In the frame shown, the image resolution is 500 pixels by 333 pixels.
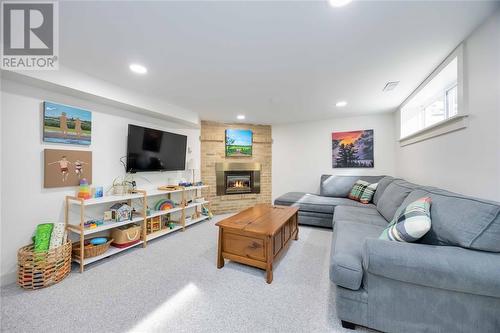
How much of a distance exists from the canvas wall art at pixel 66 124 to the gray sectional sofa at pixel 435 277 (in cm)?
299

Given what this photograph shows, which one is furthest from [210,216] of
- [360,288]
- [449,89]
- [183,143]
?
[449,89]

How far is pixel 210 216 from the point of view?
3.96 m

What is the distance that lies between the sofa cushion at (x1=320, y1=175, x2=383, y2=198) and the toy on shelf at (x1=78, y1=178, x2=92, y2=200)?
155 inches

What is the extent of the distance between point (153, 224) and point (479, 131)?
150 inches

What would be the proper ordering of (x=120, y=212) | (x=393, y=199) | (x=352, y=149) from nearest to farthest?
(x=393, y=199) < (x=120, y=212) < (x=352, y=149)

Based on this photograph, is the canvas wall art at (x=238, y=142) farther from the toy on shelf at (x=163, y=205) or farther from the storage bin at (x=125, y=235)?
the storage bin at (x=125, y=235)

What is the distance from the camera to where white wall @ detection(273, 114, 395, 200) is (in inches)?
154

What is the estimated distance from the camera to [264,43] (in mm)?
1650

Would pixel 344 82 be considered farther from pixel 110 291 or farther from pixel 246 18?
pixel 110 291

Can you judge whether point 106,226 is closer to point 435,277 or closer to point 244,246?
point 244,246

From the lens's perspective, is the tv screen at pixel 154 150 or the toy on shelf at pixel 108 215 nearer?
the toy on shelf at pixel 108 215

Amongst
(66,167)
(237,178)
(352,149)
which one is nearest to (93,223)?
(66,167)

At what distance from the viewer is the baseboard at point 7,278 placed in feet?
5.79

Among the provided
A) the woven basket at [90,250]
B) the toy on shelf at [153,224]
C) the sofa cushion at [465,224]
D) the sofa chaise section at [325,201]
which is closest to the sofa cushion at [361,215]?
the sofa chaise section at [325,201]
